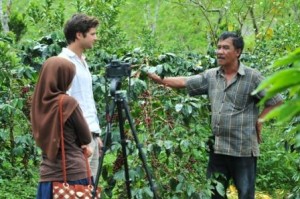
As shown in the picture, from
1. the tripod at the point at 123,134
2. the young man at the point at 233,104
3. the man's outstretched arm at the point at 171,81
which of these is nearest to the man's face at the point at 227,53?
the young man at the point at 233,104

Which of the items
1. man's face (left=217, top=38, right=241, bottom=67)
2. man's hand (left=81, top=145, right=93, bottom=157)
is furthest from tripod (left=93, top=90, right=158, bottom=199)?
man's face (left=217, top=38, right=241, bottom=67)

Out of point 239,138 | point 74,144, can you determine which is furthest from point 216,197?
point 74,144

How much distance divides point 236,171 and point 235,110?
0.45 m

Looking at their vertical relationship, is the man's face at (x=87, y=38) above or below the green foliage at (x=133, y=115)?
above

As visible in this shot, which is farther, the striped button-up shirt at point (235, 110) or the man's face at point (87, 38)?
the striped button-up shirt at point (235, 110)

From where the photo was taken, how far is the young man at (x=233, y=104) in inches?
186

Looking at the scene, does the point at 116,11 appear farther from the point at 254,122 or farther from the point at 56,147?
the point at 56,147

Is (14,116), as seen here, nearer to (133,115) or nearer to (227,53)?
(133,115)

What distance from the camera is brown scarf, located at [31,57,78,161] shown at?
3623mm

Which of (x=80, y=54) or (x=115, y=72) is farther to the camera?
(x=80, y=54)

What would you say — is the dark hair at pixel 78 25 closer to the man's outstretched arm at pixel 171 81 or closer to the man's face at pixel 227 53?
the man's outstretched arm at pixel 171 81

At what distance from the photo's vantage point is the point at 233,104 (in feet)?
15.6

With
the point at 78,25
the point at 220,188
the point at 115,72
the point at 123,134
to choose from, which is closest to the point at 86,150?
the point at 123,134

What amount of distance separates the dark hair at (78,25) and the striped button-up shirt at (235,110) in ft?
3.56
